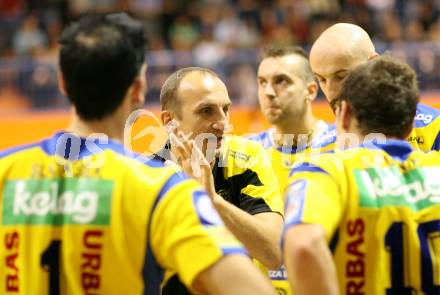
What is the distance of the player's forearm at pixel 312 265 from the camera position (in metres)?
2.94

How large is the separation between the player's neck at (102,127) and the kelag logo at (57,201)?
0.18m

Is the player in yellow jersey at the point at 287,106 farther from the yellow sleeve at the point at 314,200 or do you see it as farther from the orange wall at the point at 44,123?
the orange wall at the point at 44,123

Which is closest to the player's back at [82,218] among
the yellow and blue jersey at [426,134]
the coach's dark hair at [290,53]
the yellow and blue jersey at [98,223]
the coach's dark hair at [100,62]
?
the yellow and blue jersey at [98,223]

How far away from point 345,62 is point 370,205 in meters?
2.07

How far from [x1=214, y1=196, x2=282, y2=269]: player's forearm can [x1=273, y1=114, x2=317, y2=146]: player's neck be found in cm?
206

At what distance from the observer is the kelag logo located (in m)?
2.90

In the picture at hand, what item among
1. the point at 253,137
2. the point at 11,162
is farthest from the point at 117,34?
the point at 253,137

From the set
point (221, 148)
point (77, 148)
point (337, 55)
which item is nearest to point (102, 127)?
point (77, 148)

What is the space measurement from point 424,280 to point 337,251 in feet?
1.23

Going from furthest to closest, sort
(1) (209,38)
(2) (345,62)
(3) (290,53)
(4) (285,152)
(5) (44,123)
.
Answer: (1) (209,38)
(5) (44,123)
(3) (290,53)
(4) (285,152)
(2) (345,62)

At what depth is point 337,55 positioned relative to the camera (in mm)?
5082

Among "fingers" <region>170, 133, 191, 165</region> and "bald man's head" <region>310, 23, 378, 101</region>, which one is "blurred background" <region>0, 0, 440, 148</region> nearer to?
"bald man's head" <region>310, 23, 378, 101</region>

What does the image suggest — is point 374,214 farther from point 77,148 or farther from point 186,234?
point 77,148

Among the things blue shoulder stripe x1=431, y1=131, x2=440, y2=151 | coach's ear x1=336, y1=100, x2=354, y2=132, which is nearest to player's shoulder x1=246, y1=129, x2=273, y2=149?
blue shoulder stripe x1=431, y1=131, x2=440, y2=151
